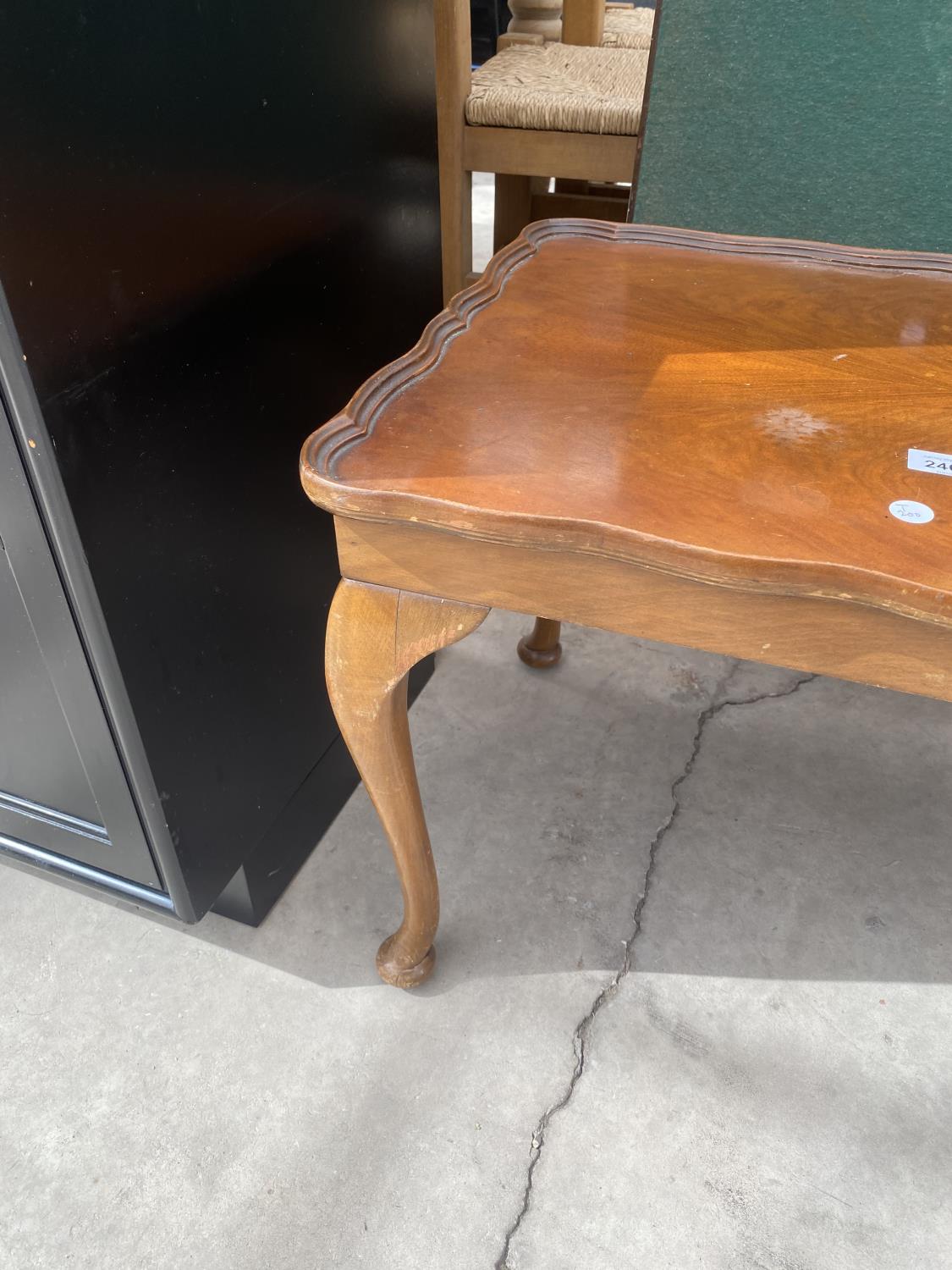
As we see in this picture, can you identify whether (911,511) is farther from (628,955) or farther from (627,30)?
(627,30)

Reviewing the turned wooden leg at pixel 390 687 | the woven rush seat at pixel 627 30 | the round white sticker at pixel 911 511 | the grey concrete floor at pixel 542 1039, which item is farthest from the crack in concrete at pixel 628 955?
the woven rush seat at pixel 627 30

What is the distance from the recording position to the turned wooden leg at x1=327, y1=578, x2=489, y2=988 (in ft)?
2.31

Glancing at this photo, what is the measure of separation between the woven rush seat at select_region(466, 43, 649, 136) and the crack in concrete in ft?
3.23

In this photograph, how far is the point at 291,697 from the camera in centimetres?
104

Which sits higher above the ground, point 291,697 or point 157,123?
point 157,123

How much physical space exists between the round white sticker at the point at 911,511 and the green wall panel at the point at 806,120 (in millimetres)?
778

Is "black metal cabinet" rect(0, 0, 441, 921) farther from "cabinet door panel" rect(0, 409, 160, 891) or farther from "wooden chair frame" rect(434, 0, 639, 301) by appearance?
"wooden chair frame" rect(434, 0, 639, 301)

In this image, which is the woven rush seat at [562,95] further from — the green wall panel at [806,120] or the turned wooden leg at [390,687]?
the turned wooden leg at [390,687]

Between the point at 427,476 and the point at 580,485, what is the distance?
0.11 meters

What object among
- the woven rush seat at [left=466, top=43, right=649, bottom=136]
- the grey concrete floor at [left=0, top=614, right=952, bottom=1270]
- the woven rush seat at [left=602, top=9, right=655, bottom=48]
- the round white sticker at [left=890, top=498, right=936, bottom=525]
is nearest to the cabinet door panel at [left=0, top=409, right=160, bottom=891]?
the grey concrete floor at [left=0, top=614, right=952, bottom=1270]

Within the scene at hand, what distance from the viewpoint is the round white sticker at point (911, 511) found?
0.62m

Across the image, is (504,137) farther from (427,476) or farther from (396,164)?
(427,476)

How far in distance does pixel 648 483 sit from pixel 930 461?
21 centimetres

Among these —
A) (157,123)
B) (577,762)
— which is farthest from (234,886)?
(157,123)
